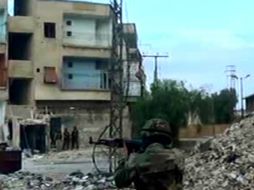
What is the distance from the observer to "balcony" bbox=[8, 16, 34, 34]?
50.1 meters

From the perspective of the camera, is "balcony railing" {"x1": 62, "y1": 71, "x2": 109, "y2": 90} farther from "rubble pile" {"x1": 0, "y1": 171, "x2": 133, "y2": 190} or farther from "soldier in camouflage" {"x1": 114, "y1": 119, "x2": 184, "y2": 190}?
"soldier in camouflage" {"x1": 114, "y1": 119, "x2": 184, "y2": 190}

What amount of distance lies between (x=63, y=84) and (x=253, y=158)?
33360 millimetres

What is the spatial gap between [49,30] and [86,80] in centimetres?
434

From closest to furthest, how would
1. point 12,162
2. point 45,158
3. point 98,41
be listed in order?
1. point 12,162
2. point 45,158
3. point 98,41

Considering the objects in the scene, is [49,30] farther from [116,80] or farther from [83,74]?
[116,80]

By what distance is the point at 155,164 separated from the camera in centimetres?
471

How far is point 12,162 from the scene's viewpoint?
28500 mm

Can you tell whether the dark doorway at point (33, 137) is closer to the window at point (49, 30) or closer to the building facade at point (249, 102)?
the window at point (49, 30)

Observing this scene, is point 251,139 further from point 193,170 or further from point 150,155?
point 150,155

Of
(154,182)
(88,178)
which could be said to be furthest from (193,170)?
(154,182)

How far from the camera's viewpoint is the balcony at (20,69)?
50062 millimetres

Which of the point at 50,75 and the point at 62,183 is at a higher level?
the point at 50,75

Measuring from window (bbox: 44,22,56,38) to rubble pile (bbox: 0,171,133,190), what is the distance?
2664 cm

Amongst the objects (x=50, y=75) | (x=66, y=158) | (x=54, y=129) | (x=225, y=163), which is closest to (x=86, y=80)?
(x=50, y=75)
